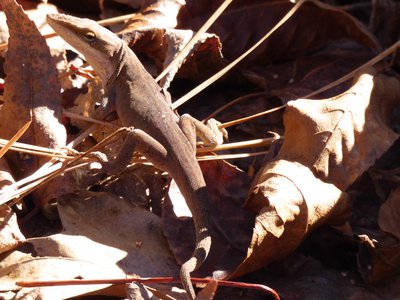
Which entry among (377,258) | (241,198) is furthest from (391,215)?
(241,198)

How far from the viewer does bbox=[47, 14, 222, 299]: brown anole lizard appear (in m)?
3.59

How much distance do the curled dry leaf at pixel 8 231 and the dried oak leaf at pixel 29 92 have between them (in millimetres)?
393

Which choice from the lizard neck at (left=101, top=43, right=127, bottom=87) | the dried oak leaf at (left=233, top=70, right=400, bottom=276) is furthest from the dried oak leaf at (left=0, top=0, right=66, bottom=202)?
the dried oak leaf at (left=233, top=70, right=400, bottom=276)

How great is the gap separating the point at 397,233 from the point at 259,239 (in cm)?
82

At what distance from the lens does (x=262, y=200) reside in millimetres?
3385

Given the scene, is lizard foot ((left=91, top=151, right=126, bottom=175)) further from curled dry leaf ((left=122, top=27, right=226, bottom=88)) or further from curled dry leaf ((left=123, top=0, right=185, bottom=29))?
curled dry leaf ((left=123, top=0, right=185, bottom=29))

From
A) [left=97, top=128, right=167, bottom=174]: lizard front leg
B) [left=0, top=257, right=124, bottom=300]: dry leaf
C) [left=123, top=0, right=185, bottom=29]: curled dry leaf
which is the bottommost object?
[left=0, top=257, right=124, bottom=300]: dry leaf

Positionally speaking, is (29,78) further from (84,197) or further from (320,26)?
(320,26)

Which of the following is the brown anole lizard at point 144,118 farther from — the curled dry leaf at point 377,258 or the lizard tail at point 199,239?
the curled dry leaf at point 377,258

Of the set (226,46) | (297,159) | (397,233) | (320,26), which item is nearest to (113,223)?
(297,159)

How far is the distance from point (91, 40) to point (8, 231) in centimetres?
150

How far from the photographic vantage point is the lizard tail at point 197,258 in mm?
3092

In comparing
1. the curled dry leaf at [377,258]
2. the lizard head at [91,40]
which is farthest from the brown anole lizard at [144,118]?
the curled dry leaf at [377,258]

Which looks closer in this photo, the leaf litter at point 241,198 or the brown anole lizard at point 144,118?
the leaf litter at point 241,198
